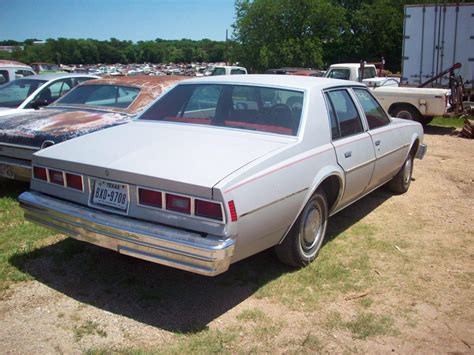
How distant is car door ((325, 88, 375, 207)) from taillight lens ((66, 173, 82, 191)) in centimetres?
212

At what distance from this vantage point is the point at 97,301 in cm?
355

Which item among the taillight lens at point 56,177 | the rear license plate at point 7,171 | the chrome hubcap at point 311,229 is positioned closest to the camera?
the taillight lens at point 56,177

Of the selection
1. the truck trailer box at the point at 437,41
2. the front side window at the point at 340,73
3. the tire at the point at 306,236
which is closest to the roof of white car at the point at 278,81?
the tire at the point at 306,236

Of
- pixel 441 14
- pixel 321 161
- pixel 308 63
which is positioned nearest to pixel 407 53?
pixel 441 14

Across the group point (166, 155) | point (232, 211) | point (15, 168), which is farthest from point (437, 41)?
point (232, 211)

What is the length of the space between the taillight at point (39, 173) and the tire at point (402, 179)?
4.24 metres

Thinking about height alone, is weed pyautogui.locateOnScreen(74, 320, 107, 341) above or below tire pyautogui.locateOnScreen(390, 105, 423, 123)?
below

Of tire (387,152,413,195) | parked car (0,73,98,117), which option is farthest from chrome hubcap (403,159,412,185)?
parked car (0,73,98,117)

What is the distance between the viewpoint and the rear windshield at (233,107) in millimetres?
4098

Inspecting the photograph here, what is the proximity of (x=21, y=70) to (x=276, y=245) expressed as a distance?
1066 centimetres

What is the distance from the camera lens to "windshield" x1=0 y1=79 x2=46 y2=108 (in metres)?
7.90

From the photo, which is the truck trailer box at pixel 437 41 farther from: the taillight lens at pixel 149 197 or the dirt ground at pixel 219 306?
the taillight lens at pixel 149 197

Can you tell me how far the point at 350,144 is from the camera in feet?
14.8

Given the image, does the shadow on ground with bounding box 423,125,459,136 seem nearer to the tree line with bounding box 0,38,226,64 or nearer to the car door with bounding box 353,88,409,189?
the car door with bounding box 353,88,409,189
